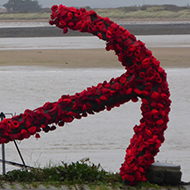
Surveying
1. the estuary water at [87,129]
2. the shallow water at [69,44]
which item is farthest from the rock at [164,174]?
the shallow water at [69,44]

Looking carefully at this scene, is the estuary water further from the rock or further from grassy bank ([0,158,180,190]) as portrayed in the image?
grassy bank ([0,158,180,190])

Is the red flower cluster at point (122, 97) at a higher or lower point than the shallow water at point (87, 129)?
higher

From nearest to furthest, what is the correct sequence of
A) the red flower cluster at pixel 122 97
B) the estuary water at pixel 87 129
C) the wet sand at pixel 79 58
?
the red flower cluster at pixel 122 97, the estuary water at pixel 87 129, the wet sand at pixel 79 58

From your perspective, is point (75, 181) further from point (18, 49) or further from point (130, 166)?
point (18, 49)

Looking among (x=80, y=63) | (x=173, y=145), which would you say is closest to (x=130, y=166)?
(x=173, y=145)

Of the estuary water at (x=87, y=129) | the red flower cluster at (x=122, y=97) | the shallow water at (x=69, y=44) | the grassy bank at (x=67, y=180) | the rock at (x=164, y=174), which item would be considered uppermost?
the red flower cluster at (x=122, y=97)

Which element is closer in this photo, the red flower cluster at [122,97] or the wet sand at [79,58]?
the red flower cluster at [122,97]

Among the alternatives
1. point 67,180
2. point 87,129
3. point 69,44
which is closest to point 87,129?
point 87,129

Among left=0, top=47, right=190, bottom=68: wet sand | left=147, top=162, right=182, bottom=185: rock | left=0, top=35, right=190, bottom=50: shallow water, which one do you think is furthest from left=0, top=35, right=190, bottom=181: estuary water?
left=0, top=35, right=190, bottom=50: shallow water

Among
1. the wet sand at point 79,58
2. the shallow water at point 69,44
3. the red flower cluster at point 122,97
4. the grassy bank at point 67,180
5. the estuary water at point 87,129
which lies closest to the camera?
the grassy bank at point 67,180

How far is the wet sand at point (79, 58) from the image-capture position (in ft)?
66.1

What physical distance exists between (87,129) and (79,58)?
13.3 metres

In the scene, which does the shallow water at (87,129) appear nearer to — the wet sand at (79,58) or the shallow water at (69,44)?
the wet sand at (79,58)

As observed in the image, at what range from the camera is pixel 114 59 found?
2158 cm
